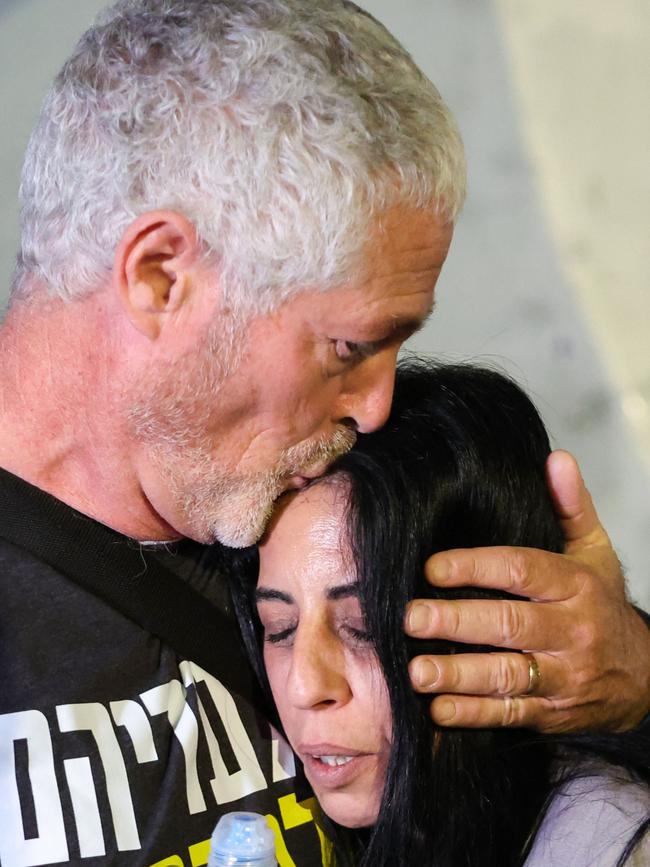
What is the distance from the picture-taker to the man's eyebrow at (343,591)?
51.0 inches

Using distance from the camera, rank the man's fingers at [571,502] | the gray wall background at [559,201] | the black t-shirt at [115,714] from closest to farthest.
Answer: the black t-shirt at [115,714] < the man's fingers at [571,502] < the gray wall background at [559,201]

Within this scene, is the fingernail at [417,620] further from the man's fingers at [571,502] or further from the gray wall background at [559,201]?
the gray wall background at [559,201]

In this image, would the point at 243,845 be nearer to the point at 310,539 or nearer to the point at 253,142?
the point at 310,539

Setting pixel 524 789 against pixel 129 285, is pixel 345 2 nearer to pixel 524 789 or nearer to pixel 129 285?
pixel 129 285

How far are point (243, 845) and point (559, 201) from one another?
1545 mm

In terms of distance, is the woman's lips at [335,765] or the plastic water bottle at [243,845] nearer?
the plastic water bottle at [243,845]

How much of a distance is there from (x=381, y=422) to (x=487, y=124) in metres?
1.09

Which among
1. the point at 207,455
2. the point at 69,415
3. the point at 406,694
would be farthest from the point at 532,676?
the point at 69,415

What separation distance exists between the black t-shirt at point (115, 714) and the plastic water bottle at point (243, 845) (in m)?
0.22

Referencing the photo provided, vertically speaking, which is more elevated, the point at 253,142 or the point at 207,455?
the point at 253,142

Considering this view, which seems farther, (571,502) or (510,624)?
(571,502)

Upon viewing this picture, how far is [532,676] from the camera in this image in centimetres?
130

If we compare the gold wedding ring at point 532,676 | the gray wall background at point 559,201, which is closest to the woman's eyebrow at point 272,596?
the gold wedding ring at point 532,676

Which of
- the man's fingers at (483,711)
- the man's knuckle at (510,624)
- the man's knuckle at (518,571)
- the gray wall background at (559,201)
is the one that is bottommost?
the man's fingers at (483,711)
